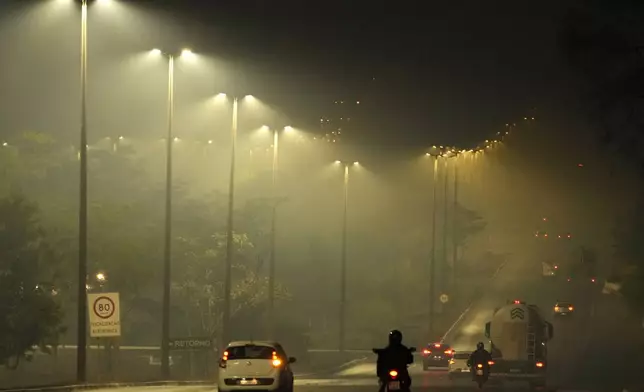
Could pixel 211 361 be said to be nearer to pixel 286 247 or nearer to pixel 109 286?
pixel 109 286

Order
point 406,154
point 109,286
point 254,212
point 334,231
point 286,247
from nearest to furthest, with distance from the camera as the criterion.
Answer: point 109,286 → point 254,212 → point 286,247 → point 334,231 → point 406,154

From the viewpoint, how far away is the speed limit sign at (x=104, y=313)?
35.9 metres

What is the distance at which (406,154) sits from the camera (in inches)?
5522

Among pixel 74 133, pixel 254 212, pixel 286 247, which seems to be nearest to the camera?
pixel 254 212

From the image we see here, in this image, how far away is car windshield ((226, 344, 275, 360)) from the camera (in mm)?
30500

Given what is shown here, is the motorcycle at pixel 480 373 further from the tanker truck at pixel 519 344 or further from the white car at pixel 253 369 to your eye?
the white car at pixel 253 369

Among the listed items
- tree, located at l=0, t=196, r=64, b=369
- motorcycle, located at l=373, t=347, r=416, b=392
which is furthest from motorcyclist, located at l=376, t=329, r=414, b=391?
tree, located at l=0, t=196, r=64, b=369

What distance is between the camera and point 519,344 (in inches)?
1811

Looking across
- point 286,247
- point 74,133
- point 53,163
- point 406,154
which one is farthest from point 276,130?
point 406,154

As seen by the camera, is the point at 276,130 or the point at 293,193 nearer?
the point at 276,130

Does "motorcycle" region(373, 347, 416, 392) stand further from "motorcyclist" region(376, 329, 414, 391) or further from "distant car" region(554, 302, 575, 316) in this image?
"distant car" region(554, 302, 575, 316)

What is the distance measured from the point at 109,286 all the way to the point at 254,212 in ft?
68.5

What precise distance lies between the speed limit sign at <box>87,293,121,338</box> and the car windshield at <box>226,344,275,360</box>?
20.3 feet

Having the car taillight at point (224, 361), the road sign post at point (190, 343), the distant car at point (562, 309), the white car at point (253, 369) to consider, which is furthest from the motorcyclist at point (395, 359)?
the distant car at point (562, 309)
